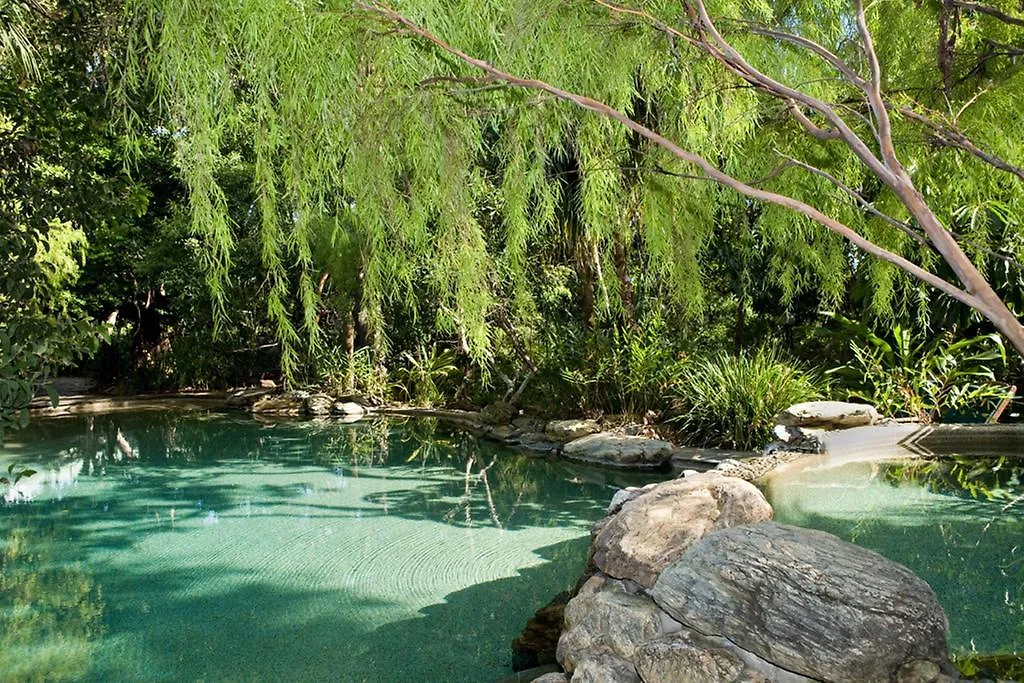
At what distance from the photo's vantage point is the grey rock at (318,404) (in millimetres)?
10727

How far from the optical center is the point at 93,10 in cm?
335

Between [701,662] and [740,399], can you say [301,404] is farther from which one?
[701,662]

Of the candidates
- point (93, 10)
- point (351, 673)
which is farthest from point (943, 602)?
point (93, 10)

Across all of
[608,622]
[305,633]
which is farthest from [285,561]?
[608,622]

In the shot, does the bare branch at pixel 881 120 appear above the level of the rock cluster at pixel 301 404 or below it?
above

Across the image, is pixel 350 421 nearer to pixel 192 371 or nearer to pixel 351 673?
pixel 192 371

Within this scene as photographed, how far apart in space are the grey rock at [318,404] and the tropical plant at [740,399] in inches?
210

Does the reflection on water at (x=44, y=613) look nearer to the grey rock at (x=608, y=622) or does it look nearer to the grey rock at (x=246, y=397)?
the grey rock at (x=608, y=622)

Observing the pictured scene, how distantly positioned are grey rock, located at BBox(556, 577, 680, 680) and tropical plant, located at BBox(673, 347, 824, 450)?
3.97 metres

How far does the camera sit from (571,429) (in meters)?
7.47

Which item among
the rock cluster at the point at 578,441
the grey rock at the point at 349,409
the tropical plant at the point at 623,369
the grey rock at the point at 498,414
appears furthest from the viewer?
the grey rock at the point at 349,409

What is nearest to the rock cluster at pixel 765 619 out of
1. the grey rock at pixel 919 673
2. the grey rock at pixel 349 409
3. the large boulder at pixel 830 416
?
the grey rock at pixel 919 673

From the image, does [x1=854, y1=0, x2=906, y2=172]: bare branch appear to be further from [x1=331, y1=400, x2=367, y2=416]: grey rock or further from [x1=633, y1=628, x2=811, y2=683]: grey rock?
[x1=331, y1=400, x2=367, y2=416]: grey rock

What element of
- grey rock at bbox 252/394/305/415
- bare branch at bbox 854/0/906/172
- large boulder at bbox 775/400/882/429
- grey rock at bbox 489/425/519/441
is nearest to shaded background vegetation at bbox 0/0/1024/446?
bare branch at bbox 854/0/906/172
